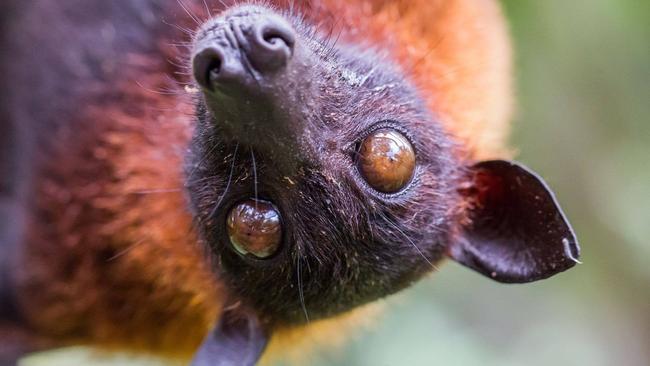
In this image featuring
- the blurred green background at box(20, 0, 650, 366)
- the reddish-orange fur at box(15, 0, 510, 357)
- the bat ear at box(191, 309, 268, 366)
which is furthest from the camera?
the blurred green background at box(20, 0, 650, 366)

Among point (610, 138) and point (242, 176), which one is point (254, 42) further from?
point (610, 138)

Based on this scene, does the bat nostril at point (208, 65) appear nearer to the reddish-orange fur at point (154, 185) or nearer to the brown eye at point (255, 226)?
the brown eye at point (255, 226)

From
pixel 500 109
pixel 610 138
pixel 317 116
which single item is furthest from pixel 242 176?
pixel 610 138

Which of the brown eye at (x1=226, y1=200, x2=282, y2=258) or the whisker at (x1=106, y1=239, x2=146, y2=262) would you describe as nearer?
the brown eye at (x1=226, y1=200, x2=282, y2=258)

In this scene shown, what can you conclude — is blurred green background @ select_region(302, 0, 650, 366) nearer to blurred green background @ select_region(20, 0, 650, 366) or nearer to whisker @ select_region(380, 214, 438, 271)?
blurred green background @ select_region(20, 0, 650, 366)

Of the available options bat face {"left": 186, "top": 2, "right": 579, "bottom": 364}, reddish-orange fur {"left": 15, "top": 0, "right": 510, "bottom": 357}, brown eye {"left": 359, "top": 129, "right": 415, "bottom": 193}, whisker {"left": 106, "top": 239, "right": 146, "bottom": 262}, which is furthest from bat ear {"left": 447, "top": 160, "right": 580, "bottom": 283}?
whisker {"left": 106, "top": 239, "right": 146, "bottom": 262}
